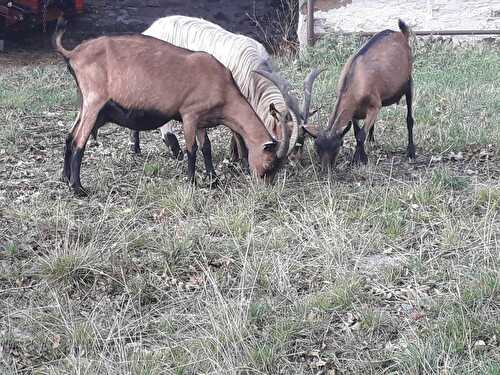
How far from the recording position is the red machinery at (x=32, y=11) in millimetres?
13711

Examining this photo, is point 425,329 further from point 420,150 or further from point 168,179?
point 420,150

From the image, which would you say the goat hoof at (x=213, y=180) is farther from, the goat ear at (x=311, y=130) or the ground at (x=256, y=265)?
the goat ear at (x=311, y=130)

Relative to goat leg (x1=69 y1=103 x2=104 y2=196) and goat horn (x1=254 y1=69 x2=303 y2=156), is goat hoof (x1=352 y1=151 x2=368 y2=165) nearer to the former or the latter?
goat horn (x1=254 y1=69 x2=303 y2=156)

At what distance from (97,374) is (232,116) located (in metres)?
3.25

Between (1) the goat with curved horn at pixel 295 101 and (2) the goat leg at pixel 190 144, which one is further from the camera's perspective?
(1) the goat with curved horn at pixel 295 101

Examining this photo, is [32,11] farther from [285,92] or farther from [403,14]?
[285,92]

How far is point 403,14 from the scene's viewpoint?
12688 mm

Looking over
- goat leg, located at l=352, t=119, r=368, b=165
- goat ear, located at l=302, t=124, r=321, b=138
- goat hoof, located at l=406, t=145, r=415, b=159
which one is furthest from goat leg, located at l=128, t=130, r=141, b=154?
goat hoof, located at l=406, t=145, r=415, b=159

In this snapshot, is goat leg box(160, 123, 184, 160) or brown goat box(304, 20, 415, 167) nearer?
brown goat box(304, 20, 415, 167)

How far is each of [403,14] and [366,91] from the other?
614 cm

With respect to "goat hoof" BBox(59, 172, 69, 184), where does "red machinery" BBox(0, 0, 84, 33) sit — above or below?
below

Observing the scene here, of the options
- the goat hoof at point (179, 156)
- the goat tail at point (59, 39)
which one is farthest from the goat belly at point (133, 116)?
the goat hoof at point (179, 156)

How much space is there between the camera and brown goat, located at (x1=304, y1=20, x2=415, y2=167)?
675 cm

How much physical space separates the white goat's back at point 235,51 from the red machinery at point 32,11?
21.2 ft
